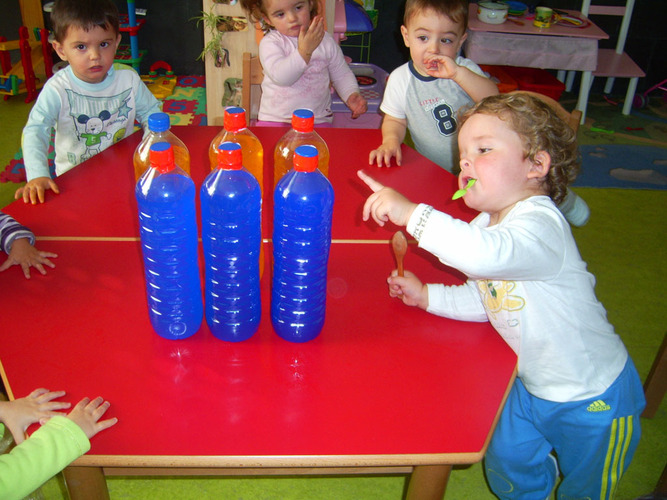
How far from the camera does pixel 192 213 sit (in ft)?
3.75

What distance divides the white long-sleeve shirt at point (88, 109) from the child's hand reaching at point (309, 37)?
0.63 meters

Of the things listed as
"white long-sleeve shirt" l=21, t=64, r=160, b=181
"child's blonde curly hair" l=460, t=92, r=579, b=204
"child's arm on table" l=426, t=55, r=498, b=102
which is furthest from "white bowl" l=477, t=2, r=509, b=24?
"child's blonde curly hair" l=460, t=92, r=579, b=204

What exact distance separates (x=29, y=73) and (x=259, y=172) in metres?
3.56

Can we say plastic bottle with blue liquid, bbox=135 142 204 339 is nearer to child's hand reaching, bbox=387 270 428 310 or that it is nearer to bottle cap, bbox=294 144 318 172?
bottle cap, bbox=294 144 318 172

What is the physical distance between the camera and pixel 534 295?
1.32m

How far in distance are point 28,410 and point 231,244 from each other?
458 millimetres

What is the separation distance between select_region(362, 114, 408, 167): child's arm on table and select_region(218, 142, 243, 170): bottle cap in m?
1.03

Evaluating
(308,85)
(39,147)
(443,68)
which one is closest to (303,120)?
(443,68)

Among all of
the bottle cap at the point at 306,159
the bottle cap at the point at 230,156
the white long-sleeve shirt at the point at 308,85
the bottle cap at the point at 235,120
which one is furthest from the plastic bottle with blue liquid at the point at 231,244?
the white long-sleeve shirt at the point at 308,85

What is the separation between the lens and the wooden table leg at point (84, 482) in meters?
1.08

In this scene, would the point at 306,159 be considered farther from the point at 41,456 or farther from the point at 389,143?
the point at 389,143

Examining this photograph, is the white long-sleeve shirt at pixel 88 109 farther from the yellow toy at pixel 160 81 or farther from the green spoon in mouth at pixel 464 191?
the yellow toy at pixel 160 81

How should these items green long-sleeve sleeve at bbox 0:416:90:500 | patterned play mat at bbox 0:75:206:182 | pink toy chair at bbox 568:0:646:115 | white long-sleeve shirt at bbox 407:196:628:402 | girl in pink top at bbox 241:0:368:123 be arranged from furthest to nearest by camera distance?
1. pink toy chair at bbox 568:0:646:115
2. patterned play mat at bbox 0:75:206:182
3. girl in pink top at bbox 241:0:368:123
4. white long-sleeve shirt at bbox 407:196:628:402
5. green long-sleeve sleeve at bbox 0:416:90:500

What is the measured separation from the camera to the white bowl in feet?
13.9
